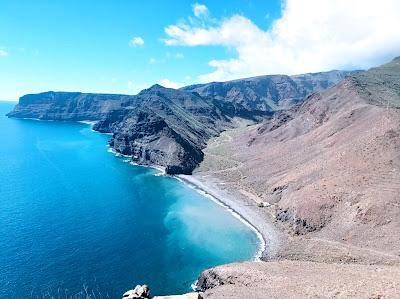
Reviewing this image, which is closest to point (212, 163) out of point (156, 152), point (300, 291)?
point (156, 152)

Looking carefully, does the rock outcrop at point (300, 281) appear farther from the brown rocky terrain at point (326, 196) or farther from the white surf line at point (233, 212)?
the white surf line at point (233, 212)

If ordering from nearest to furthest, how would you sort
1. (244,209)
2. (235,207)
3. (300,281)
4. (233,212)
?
(300,281) → (233,212) → (244,209) → (235,207)

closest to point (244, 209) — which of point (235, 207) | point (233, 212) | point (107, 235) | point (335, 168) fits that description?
point (233, 212)

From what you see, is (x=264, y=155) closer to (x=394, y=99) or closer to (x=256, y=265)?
(x=394, y=99)

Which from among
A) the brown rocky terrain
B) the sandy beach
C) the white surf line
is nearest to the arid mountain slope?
the brown rocky terrain

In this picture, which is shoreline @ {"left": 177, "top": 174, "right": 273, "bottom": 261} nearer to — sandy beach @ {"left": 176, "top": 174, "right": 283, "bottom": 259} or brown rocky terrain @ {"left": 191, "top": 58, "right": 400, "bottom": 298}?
sandy beach @ {"left": 176, "top": 174, "right": 283, "bottom": 259}

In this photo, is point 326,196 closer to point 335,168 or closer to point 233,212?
point 335,168
